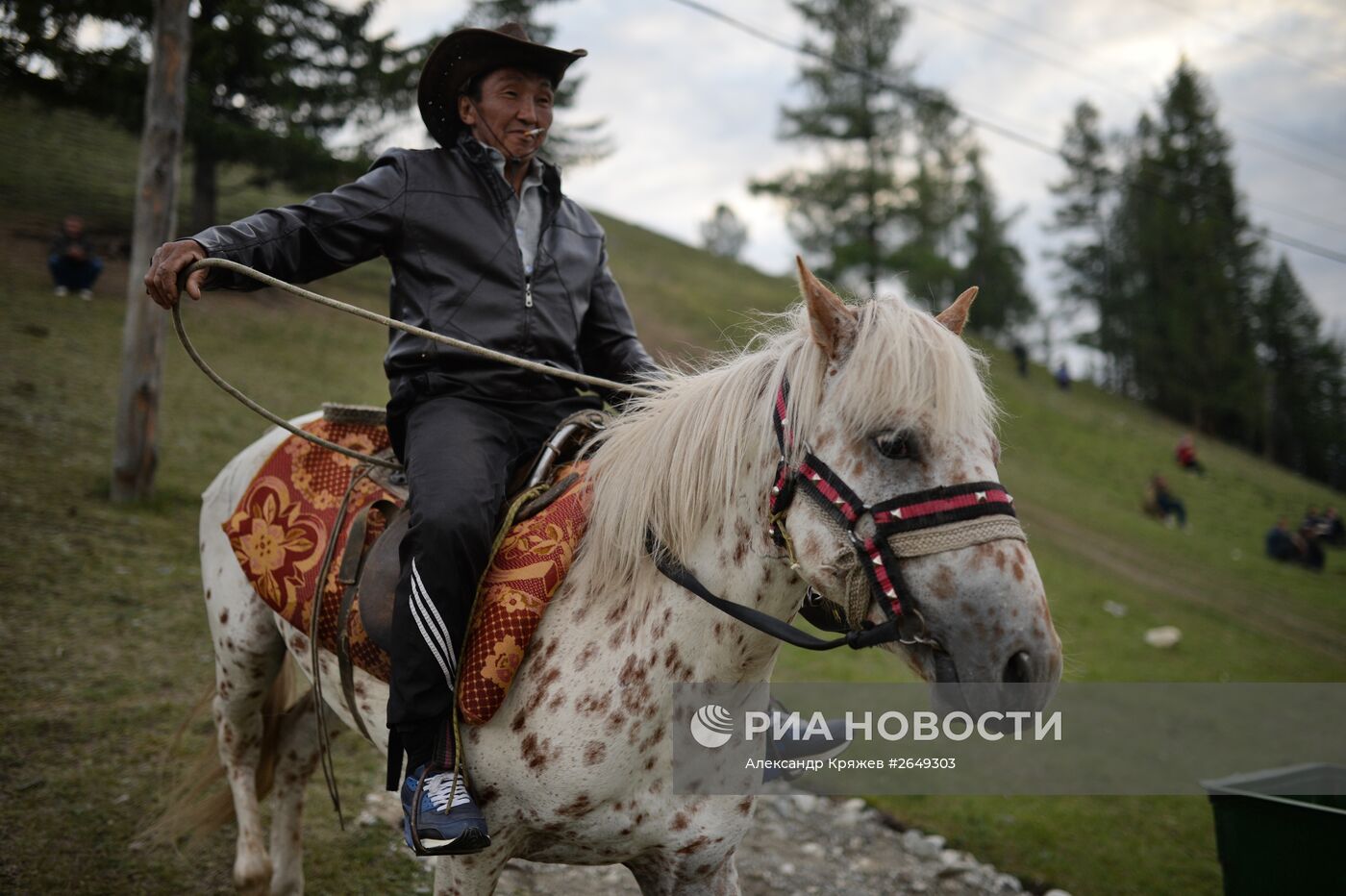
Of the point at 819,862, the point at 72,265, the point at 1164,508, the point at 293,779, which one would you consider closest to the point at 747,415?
the point at 293,779

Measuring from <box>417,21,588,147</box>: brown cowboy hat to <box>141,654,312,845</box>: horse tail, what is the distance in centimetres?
223

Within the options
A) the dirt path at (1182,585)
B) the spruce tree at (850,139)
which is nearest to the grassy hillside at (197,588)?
the dirt path at (1182,585)

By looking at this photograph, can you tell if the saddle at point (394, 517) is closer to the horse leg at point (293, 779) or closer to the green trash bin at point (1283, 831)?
the horse leg at point (293, 779)

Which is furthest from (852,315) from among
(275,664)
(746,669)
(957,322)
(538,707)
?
(275,664)

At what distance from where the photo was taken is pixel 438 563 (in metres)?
2.03

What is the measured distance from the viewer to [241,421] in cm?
1089

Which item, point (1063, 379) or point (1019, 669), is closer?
point (1019, 669)

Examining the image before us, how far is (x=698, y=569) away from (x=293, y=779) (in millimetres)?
2377

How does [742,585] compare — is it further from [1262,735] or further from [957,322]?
[1262,735]

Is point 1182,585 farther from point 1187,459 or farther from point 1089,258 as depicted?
point 1089,258

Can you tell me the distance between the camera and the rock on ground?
3914mm

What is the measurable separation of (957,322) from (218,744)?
10.5 feet

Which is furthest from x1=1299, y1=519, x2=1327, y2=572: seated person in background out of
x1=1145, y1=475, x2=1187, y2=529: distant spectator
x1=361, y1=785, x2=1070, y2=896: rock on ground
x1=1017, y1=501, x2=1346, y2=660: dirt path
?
x1=361, y1=785, x2=1070, y2=896: rock on ground

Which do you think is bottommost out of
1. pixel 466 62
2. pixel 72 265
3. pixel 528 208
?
pixel 528 208
